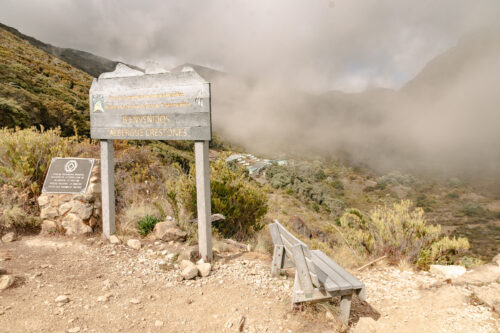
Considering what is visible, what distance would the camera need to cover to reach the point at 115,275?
3.51 metres

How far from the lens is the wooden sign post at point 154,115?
12.4 feet

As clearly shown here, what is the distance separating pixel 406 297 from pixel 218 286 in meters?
2.43

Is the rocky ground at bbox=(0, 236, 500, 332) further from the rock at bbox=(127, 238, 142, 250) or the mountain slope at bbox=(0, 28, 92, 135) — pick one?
the mountain slope at bbox=(0, 28, 92, 135)

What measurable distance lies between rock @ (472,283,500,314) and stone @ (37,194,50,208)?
646 cm

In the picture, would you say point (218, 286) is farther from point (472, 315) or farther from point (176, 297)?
point (472, 315)

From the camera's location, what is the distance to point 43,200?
15.5 ft

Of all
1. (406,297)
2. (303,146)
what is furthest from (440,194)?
(406,297)

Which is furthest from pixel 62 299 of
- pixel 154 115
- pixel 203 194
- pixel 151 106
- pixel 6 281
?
pixel 151 106

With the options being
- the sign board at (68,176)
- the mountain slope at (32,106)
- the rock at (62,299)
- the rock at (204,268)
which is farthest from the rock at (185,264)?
the mountain slope at (32,106)

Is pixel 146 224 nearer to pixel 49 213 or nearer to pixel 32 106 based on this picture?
pixel 49 213

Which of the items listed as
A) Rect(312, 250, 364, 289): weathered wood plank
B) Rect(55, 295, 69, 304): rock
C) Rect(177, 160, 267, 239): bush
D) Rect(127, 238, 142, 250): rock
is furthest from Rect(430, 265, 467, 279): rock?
Rect(55, 295, 69, 304): rock

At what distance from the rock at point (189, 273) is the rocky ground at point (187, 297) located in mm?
68

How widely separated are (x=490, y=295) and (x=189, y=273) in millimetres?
3593

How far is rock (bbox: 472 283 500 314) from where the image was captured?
3.06 m
